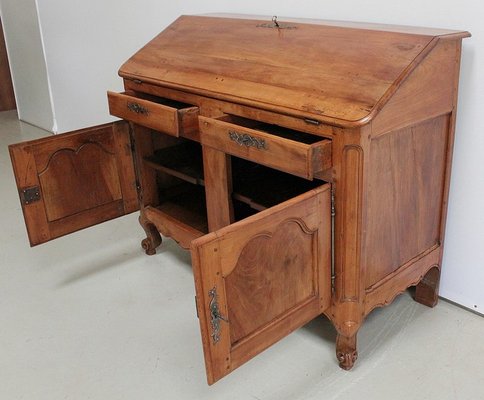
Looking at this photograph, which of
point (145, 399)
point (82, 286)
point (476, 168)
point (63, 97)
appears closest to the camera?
point (145, 399)

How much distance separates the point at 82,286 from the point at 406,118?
146 cm

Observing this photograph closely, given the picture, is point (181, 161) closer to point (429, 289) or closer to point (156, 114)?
point (156, 114)

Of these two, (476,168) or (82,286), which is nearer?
(476,168)

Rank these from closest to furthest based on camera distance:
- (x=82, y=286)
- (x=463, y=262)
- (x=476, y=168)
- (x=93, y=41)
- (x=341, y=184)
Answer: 1. (x=341, y=184)
2. (x=476, y=168)
3. (x=463, y=262)
4. (x=82, y=286)
5. (x=93, y=41)

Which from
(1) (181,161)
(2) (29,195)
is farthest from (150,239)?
(2) (29,195)

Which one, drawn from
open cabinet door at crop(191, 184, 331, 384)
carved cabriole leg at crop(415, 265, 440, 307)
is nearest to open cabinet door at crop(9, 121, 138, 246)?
open cabinet door at crop(191, 184, 331, 384)

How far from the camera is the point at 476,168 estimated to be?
181cm

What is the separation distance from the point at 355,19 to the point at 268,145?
2.51ft

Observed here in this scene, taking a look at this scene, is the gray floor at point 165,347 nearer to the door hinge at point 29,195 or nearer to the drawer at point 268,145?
the door hinge at point 29,195

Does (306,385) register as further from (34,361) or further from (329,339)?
(34,361)

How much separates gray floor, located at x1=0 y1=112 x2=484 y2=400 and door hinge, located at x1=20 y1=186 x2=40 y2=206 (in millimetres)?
440

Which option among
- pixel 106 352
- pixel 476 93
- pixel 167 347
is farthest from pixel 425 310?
pixel 106 352

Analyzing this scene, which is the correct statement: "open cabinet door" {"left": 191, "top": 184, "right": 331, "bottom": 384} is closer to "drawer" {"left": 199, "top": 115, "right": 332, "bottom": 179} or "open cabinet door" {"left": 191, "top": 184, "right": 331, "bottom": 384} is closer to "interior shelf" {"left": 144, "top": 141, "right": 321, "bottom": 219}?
"drawer" {"left": 199, "top": 115, "right": 332, "bottom": 179}

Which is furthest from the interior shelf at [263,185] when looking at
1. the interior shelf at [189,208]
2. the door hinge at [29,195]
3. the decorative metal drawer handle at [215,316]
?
the door hinge at [29,195]
